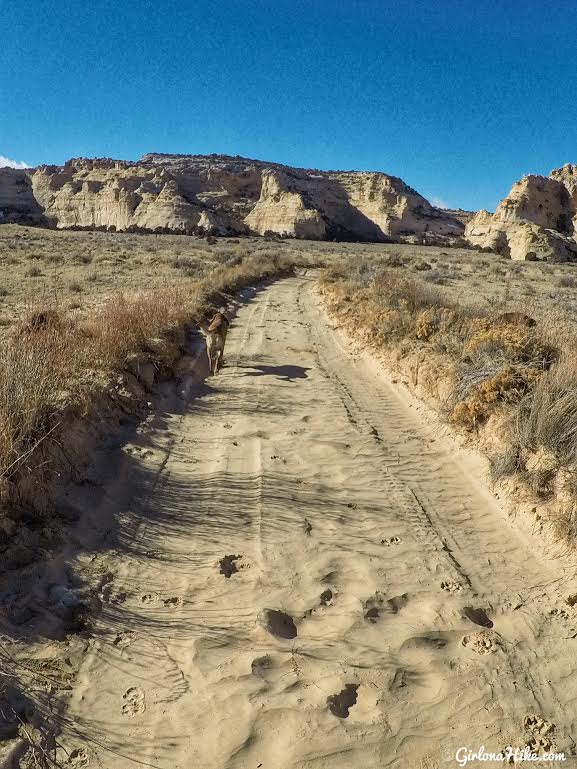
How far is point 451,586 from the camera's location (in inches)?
147

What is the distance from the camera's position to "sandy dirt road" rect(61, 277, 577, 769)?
262cm

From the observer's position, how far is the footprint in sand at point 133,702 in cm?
265

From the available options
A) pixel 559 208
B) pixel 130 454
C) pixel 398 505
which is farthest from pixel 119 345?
pixel 559 208

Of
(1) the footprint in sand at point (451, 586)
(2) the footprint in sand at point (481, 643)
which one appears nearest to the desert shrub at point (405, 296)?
(1) the footprint in sand at point (451, 586)

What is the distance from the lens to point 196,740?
256cm

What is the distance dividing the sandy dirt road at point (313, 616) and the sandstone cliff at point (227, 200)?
67.4 m

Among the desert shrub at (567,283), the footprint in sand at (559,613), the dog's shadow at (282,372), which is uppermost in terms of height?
the desert shrub at (567,283)

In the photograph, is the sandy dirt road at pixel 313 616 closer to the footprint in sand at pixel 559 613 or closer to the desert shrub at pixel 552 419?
the footprint in sand at pixel 559 613

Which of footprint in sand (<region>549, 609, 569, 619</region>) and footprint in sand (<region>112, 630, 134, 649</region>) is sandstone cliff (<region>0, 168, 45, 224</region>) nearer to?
footprint in sand (<region>112, 630, 134, 649</region>)

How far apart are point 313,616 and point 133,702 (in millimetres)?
1223

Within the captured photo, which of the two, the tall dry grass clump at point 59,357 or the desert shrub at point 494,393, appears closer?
the tall dry grass clump at point 59,357

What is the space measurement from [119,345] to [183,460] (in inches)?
104

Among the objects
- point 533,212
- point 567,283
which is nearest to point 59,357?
point 567,283

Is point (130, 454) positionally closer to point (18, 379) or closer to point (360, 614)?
point (18, 379)
